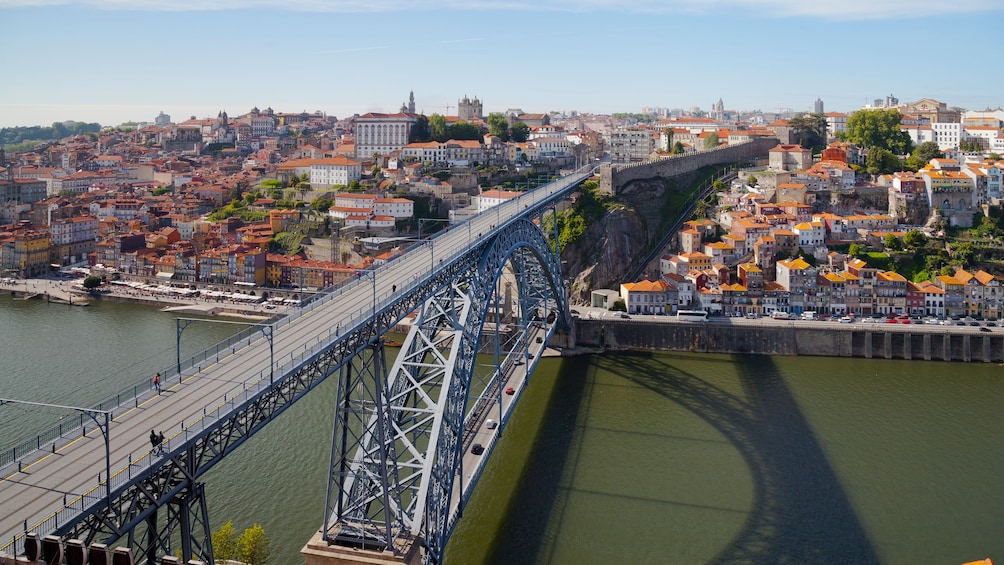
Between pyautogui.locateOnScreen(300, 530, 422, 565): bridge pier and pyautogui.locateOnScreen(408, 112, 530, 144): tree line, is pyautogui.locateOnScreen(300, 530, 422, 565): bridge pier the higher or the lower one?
the lower one

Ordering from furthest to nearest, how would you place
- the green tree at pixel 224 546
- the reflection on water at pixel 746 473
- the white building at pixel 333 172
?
the white building at pixel 333 172
the reflection on water at pixel 746 473
the green tree at pixel 224 546

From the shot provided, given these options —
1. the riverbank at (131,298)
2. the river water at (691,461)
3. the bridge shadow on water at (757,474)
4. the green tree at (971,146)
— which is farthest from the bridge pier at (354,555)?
the green tree at (971,146)

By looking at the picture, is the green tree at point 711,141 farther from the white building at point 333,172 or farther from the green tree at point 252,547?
the green tree at point 252,547

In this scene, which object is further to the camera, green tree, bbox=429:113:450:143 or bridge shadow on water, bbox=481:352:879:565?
green tree, bbox=429:113:450:143

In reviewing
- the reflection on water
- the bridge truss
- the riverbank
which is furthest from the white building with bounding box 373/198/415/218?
the bridge truss

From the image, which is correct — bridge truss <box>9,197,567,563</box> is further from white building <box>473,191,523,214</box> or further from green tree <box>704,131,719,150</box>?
green tree <box>704,131,719,150</box>
